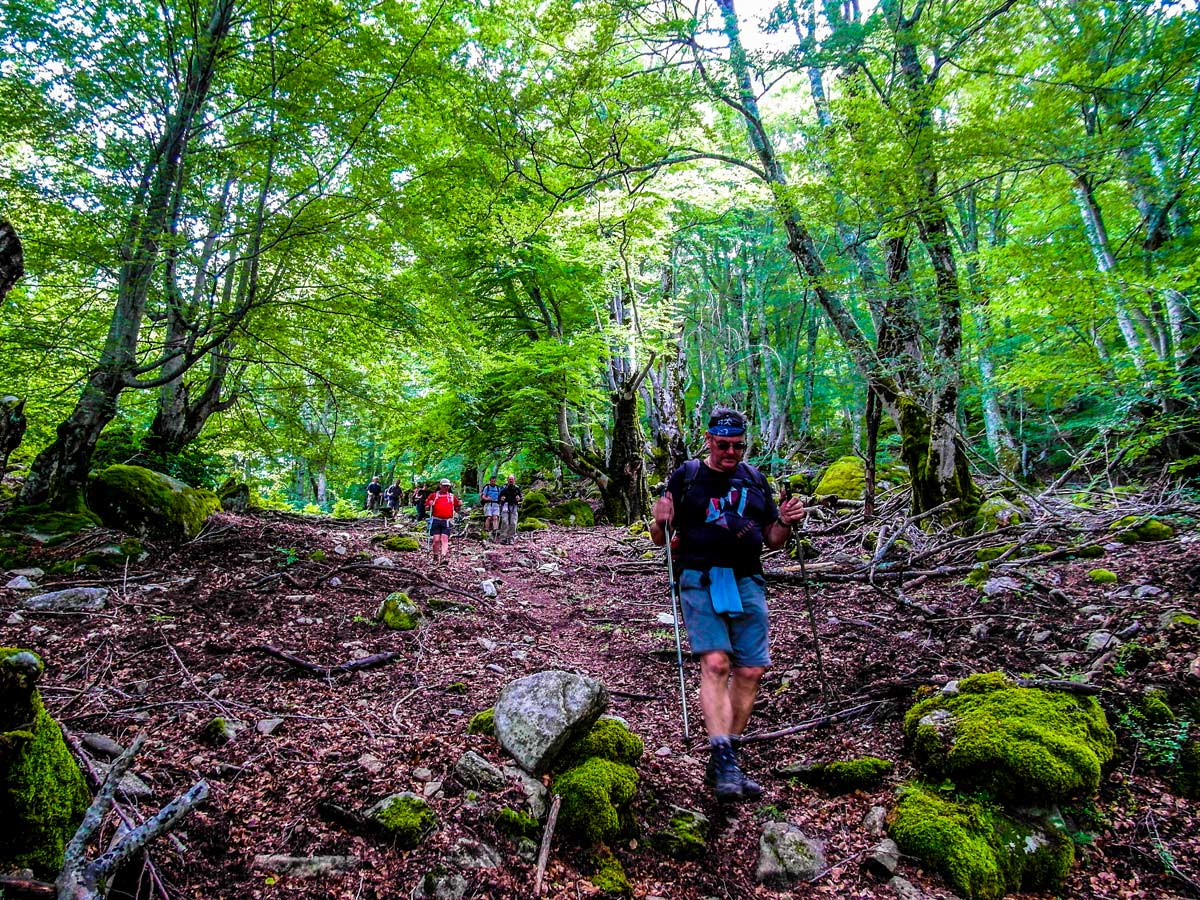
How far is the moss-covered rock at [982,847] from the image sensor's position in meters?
2.27

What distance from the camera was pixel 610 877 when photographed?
237 cm

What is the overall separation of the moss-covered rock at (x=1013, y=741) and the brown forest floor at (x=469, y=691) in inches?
6.7

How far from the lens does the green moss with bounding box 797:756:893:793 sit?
117 inches

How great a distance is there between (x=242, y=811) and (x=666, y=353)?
570 inches

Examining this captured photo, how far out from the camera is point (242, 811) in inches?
98.1

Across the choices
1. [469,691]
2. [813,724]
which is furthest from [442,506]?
[813,724]

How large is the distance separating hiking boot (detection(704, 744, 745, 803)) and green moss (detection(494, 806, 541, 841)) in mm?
1007

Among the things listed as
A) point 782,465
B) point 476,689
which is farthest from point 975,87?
point 782,465

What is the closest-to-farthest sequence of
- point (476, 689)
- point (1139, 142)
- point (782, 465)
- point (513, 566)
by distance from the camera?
point (476, 689)
point (1139, 142)
point (513, 566)
point (782, 465)

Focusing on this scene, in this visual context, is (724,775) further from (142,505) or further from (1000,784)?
(142,505)

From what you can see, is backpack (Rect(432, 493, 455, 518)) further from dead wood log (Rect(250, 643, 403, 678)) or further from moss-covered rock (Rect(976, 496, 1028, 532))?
moss-covered rock (Rect(976, 496, 1028, 532))

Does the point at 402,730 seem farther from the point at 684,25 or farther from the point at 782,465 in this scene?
the point at 782,465

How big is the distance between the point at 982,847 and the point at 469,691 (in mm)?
3174

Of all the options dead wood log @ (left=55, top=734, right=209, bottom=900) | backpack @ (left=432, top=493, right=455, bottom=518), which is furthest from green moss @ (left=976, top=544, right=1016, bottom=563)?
backpack @ (left=432, top=493, right=455, bottom=518)
